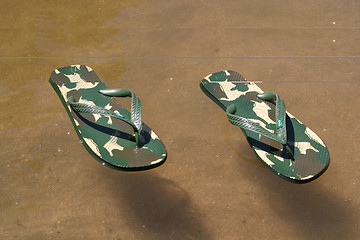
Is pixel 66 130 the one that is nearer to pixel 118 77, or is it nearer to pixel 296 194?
pixel 118 77

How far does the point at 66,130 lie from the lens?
8.66 ft

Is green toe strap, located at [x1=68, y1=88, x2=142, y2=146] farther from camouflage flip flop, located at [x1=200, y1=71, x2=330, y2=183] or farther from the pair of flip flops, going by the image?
camouflage flip flop, located at [x1=200, y1=71, x2=330, y2=183]

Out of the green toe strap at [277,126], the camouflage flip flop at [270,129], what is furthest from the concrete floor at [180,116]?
the green toe strap at [277,126]

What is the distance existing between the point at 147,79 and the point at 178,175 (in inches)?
35.4

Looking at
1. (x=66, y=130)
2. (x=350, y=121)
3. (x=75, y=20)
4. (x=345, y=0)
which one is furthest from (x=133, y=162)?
(x=345, y=0)

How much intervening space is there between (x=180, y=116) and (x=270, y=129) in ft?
1.98

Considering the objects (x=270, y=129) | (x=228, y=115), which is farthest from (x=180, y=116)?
(x=270, y=129)

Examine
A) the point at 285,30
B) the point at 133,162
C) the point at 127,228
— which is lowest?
the point at 127,228

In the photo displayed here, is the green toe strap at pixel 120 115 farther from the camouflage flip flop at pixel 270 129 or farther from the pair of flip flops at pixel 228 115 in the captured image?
the camouflage flip flop at pixel 270 129

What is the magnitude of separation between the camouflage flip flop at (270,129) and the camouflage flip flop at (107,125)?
1.78ft

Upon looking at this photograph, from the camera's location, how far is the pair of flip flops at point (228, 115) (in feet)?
7.77

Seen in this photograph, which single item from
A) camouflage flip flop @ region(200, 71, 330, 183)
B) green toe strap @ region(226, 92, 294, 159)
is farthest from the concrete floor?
green toe strap @ region(226, 92, 294, 159)

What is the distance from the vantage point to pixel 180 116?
2.76 m

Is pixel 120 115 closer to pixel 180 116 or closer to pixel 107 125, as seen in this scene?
pixel 107 125
